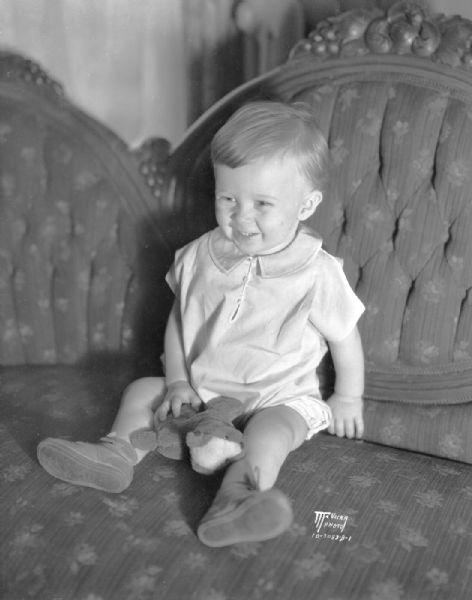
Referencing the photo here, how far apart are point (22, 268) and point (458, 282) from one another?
1085 millimetres

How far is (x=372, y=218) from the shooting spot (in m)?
1.54

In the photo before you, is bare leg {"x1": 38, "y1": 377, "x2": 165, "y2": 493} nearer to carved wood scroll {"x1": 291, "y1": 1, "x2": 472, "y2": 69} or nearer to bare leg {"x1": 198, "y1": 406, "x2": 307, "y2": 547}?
bare leg {"x1": 198, "y1": 406, "x2": 307, "y2": 547}

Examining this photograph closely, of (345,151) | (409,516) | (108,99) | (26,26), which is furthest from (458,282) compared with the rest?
(26,26)

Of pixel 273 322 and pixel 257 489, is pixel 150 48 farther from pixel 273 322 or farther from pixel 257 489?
pixel 257 489

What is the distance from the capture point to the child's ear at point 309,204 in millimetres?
1442

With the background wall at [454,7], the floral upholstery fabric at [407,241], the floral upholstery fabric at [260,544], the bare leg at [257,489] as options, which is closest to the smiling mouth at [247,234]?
the floral upholstery fabric at [407,241]

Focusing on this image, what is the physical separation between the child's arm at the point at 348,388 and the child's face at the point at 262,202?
0.25 metres

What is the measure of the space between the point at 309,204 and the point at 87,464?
25.3 inches

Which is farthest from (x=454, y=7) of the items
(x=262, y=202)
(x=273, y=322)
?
(x=273, y=322)

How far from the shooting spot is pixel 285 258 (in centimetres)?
148

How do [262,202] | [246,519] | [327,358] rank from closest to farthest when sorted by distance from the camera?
[246,519], [262,202], [327,358]

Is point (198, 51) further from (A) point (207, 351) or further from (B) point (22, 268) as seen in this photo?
(A) point (207, 351)

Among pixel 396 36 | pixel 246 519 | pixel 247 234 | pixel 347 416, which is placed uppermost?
pixel 396 36

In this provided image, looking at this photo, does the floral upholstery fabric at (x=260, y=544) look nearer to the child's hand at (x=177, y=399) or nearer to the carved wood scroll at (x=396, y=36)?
the child's hand at (x=177, y=399)
